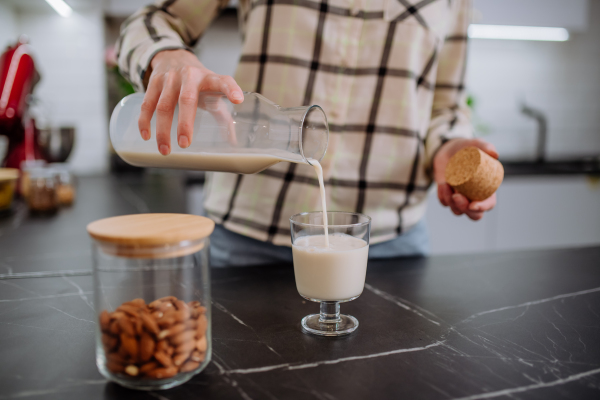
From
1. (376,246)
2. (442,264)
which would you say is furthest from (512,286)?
(376,246)

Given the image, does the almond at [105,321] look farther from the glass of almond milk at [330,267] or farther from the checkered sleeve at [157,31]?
the checkered sleeve at [157,31]

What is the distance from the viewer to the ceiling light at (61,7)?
218 centimetres

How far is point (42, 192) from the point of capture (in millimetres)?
1621

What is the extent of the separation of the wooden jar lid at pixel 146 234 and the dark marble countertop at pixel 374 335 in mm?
158

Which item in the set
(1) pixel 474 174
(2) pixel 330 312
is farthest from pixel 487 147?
(2) pixel 330 312

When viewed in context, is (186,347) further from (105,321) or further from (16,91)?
(16,91)

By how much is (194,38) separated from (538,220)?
2021 mm

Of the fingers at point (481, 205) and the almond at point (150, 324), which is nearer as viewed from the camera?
the almond at point (150, 324)

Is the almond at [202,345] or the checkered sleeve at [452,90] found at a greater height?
the checkered sleeve at [452,90]

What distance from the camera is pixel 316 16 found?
1.06m

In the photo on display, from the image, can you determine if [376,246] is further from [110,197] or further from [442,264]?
[110,197]

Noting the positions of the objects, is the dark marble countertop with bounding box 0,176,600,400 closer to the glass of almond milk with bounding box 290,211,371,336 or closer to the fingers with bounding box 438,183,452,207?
the glass of almond milk with bounding box 290,211,371,336

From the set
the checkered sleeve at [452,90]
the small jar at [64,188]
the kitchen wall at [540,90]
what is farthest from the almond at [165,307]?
the kitchen wall at [540,90]

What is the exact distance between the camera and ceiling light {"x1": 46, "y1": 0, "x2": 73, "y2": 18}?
218 cm
